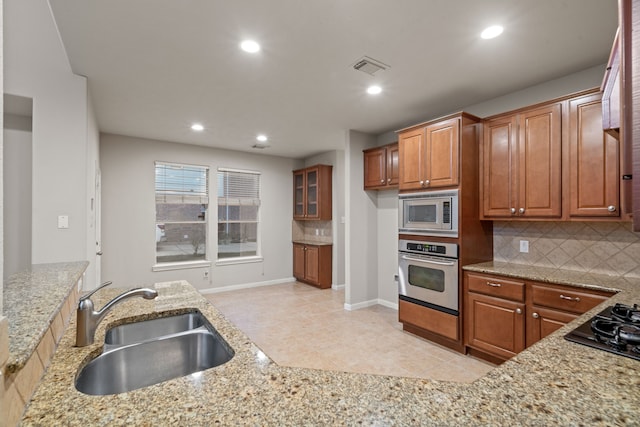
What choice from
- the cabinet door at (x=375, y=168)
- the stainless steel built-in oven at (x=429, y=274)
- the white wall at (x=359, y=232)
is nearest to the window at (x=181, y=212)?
the white wall at (x=359, y=232)

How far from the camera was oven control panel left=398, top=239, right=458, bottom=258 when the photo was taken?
3038 mm

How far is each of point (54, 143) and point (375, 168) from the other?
352 cm

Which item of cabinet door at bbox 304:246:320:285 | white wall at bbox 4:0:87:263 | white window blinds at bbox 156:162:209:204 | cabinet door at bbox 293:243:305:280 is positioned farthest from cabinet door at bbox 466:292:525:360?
white window blinds at bbox 156:162:209:204

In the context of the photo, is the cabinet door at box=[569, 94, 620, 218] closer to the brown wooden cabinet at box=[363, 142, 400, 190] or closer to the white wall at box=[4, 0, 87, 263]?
the brown wooden cabinet at box=[363, 142, 400, 190]

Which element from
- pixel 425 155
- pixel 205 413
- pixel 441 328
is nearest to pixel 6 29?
pixel 205 413

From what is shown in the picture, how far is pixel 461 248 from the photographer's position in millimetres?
2986

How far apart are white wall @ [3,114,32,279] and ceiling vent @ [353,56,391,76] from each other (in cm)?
304

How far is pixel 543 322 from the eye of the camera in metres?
2.45

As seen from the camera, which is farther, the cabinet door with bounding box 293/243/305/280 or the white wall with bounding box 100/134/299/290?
the cabinet door with bounding box 293/243/305/280

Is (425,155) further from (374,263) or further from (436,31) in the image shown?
(374,263)

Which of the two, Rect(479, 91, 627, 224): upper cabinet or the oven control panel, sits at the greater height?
Rect(479, 91, 627, 224): upper cabinet

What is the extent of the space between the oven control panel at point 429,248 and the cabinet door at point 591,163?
98 centimetres

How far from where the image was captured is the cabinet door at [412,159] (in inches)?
132

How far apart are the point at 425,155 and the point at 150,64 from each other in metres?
2.72
